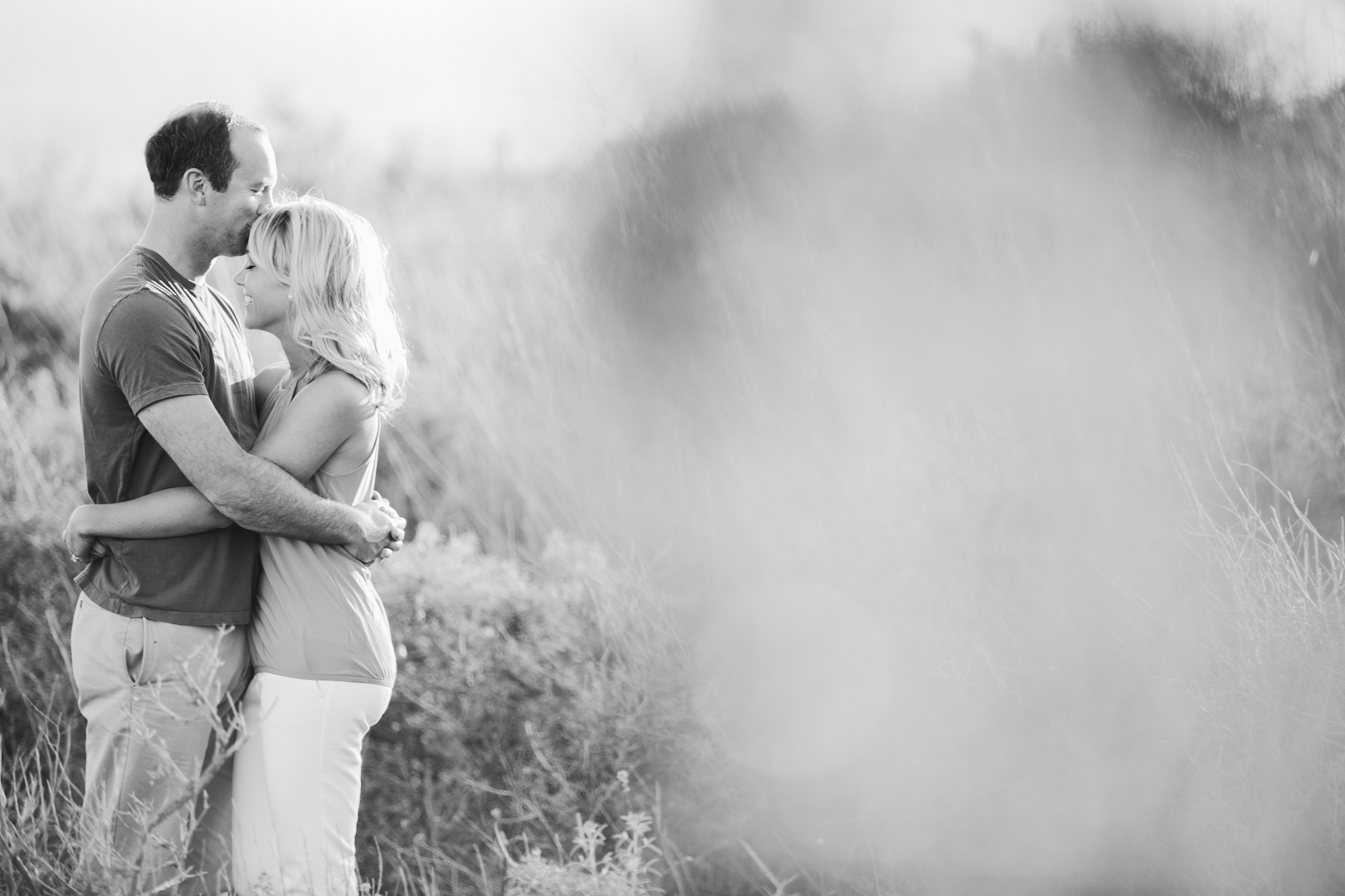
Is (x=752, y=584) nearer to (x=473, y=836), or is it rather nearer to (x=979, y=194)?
(x=473, y=836)

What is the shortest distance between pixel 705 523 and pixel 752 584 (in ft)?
0.90

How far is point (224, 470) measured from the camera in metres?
1.81

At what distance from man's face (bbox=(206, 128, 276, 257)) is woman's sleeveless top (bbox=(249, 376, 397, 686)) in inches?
12.5

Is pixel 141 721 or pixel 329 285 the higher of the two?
pixel 329 285

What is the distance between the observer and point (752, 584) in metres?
3.28

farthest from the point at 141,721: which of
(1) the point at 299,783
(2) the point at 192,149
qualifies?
(2) the point at 192,149

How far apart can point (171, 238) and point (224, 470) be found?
501mm

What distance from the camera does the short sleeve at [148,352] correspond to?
1.82 meters

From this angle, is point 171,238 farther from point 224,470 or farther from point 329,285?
point 224,470

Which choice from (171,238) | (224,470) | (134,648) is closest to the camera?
(224,470)

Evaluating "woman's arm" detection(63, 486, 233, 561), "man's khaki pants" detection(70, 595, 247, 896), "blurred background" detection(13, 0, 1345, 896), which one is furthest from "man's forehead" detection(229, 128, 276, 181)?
"blurred background" detection(13, 0, 1345, 896)

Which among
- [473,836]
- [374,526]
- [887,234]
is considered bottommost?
[473,836]

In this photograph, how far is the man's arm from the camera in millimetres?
1813

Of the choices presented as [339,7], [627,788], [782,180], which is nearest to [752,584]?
[627,788]
